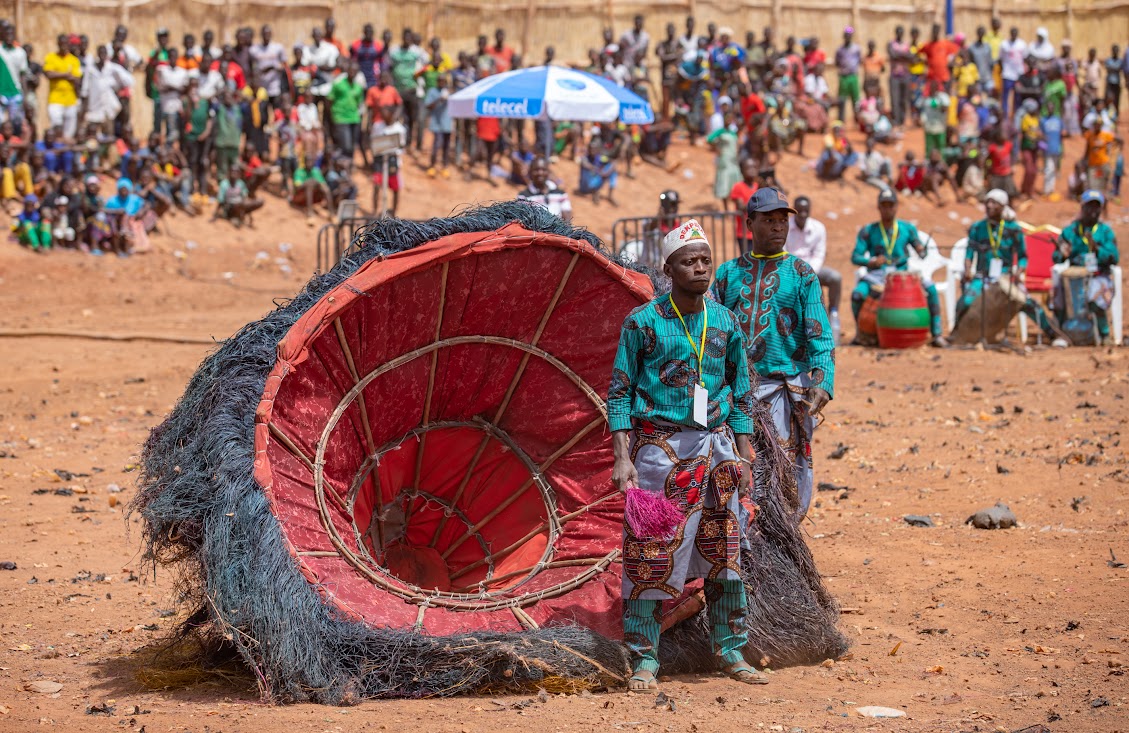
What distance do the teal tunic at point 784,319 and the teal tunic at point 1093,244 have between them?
27.0ft

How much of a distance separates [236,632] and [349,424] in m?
1.34

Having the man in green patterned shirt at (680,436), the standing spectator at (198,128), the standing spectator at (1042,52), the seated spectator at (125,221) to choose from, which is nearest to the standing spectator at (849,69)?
the standing spectator at (1042,52)

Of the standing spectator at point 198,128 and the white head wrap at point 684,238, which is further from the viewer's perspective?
the standing spectator at point 198,128

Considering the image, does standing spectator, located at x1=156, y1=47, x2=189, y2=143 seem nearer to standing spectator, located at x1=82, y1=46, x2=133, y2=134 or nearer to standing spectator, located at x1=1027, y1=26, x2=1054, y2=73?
standing spectator, located at x1=82, y1=46, x2=133, y2=134

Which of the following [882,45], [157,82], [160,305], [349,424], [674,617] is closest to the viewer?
[674,617]

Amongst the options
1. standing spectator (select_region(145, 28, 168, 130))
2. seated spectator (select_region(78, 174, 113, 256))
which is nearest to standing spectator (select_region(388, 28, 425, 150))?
standing spectator (select_region(145, 28, 168, 130))

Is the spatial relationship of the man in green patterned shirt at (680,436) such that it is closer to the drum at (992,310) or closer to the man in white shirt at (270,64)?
the drum at (992,310)

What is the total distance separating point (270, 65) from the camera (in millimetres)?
19969

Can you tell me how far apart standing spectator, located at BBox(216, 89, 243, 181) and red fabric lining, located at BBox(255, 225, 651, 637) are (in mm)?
13044

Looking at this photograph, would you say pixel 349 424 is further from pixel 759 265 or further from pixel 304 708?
pixel 759 265

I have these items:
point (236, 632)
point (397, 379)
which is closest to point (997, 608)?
point (397, 379)

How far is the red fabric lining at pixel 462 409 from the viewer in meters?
5.28

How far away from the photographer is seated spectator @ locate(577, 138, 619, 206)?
846 inches

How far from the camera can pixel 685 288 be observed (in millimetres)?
5039
